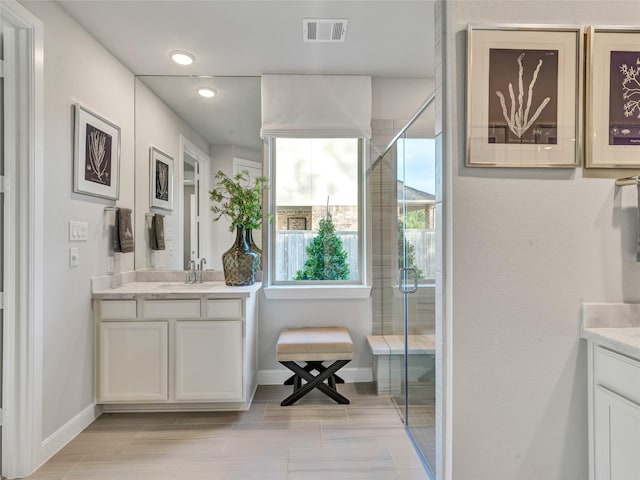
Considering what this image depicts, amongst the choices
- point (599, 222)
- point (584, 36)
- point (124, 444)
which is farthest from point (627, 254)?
point (124, 444)

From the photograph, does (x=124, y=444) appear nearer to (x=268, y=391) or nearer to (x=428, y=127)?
(x=268, y=391)

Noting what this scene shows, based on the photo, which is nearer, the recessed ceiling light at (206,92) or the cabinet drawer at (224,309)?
the cabinet drawer at (224,309)

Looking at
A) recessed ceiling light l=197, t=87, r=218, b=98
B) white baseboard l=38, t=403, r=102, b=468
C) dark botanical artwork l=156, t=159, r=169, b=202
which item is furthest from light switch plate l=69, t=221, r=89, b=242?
recessed ceiling light l=197, t=87, r=218, b=98

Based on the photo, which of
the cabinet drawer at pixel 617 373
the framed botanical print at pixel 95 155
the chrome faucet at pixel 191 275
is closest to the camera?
the cabinet drawer at pixel 617 373

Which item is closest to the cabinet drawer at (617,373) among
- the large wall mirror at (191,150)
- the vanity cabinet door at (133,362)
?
the vanity cabinet door at (133,362)

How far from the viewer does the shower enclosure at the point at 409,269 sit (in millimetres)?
1909

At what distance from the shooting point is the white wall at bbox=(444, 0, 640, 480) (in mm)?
1417

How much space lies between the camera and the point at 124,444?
217 centimetres

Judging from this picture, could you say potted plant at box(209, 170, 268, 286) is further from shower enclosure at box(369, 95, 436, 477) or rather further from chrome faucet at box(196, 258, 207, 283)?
shower enclosure at box(369, 95, 436, 477)

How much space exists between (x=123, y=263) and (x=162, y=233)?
0.39 metres

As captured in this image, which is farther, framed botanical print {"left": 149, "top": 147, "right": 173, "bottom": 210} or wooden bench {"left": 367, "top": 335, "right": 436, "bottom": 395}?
framed botanical print {"left": 149, "top": 147, "right": 173, "bottom": 210}

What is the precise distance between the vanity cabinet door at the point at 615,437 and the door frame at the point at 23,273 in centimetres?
259

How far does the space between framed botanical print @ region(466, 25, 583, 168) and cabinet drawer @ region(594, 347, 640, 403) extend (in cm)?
72

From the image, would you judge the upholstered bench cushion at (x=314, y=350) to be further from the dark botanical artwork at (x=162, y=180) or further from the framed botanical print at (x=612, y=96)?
the framed botanical print at (x=612, y=96)
